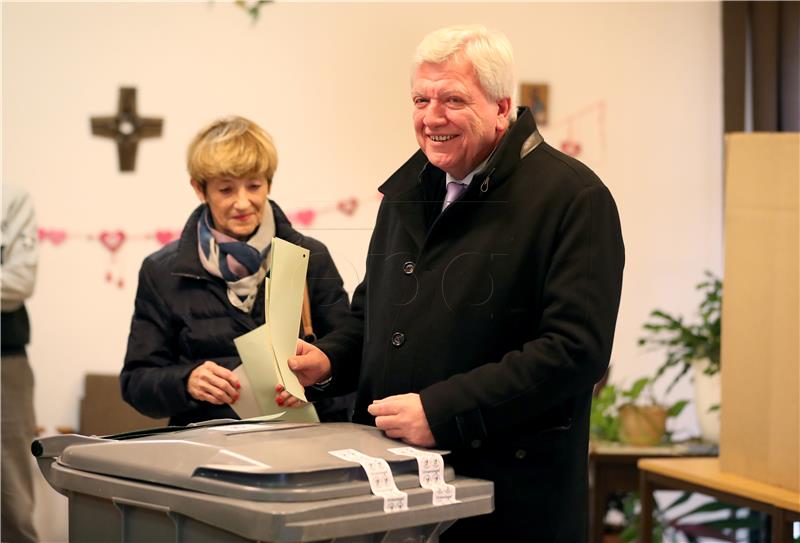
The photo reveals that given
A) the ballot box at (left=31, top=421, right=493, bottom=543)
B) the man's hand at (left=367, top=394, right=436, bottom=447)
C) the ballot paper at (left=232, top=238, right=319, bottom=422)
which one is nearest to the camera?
the ballot box at (left=31, top=421, right=493, bottom=543)

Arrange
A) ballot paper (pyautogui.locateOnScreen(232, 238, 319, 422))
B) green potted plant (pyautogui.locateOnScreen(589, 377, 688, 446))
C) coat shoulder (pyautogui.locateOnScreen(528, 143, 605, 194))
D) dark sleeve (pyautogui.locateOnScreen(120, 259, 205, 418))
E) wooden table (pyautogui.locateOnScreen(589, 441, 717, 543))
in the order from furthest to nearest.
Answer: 1. green potted plant (pyautogui.locateOnScreen(589, 377, 688, 446))
2. wooden table (pyautogui.locateOnScreen(589, 441, 717, 543))
3. dark sleeve (pyautogui.locateOnScreen(120, 259, 205, 418))
4. ballot paper (pyautogui.locateOnScreen(232, 238, 319, 422))
5. coat shoulder (pyautogui.locateOnScreen(528, 143, 605, 194))

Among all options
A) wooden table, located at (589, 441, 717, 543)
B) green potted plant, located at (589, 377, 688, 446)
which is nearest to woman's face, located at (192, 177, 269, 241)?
wooden table, located at (589, 441, 717, 543)

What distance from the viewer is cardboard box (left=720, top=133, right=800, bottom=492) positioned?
2.73 metres

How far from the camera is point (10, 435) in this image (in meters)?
4.06

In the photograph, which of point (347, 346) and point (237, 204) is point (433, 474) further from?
point (237, 204)

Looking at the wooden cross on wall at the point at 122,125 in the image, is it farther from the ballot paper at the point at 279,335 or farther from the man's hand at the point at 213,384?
the ballot paper at the point at 279,335

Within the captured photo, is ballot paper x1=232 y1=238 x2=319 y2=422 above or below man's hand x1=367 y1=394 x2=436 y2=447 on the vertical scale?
above

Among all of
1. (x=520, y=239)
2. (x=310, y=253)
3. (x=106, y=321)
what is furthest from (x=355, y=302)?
(x=106, y=321)

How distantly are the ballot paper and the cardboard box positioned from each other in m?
1.41

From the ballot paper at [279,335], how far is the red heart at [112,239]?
3.28 meters

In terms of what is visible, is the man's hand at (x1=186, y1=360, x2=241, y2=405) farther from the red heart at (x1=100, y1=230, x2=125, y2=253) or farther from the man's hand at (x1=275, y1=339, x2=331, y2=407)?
the red heart at (x1=100, y1=230, x2=125, y2=253)

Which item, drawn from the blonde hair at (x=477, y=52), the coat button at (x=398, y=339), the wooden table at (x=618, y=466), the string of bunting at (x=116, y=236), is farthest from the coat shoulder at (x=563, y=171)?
the string of bunting at (x=116, y=236)

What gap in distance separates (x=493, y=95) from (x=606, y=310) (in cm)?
38

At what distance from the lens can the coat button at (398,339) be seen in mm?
1744
